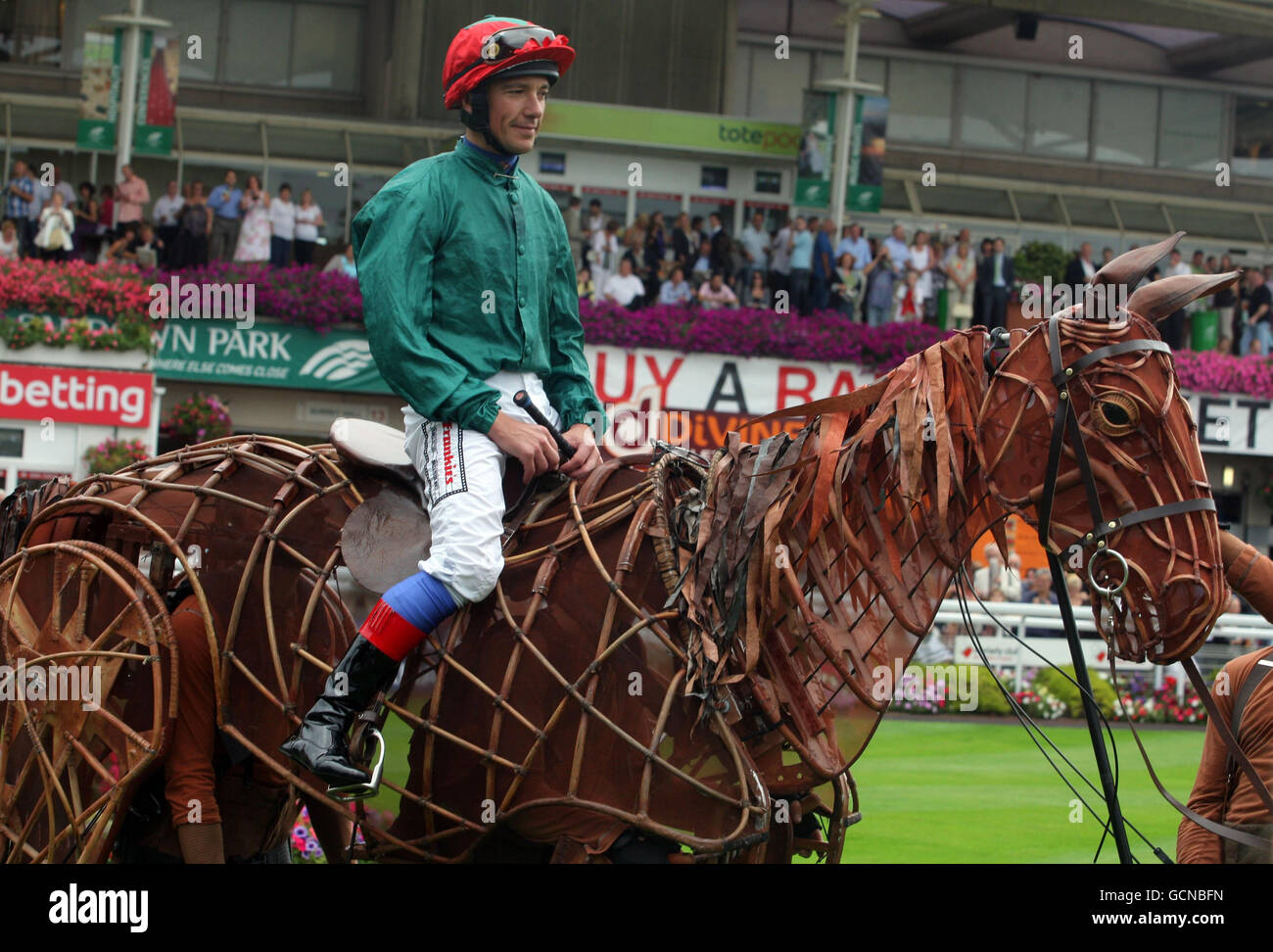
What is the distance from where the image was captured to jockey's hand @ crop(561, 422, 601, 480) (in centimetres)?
361

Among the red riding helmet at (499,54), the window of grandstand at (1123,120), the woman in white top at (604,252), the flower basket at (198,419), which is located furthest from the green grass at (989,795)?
the window of grandstand at (1123,120)

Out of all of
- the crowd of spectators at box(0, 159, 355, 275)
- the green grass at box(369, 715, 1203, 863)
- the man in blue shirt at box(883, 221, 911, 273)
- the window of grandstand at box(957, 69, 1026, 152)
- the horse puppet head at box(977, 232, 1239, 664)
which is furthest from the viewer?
the window of grandstand at box(957, 69, 1026, 152)

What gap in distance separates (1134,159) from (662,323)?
12557 millimetres

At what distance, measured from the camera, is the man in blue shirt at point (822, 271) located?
17.6 m

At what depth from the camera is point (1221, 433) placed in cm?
1811

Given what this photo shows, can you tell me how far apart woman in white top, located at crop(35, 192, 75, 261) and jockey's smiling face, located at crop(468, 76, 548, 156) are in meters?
13.4

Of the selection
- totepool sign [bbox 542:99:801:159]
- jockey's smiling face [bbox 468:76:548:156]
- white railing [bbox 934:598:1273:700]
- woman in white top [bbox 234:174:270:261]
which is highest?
totepool sign [bbox 542:99:801:159]

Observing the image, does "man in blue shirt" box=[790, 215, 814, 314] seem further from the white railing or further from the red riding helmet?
the red riding helmet

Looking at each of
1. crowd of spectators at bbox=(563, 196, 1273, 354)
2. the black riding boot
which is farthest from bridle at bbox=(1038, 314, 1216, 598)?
crowd of spectators at bbox=(563, 196, 1273, 354)

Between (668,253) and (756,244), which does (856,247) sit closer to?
(756,244)

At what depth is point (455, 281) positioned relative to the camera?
3.57 m

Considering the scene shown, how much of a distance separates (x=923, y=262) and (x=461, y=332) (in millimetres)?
15232

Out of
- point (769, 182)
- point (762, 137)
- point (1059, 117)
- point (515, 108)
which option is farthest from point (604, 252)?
point (515, 108)

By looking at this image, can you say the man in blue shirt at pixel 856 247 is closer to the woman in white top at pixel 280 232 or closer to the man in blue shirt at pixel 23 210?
the woman in white top at pixel 280 232
